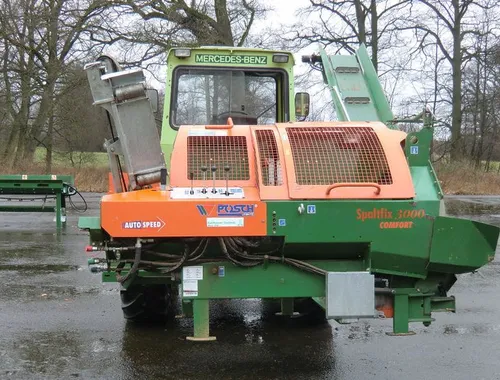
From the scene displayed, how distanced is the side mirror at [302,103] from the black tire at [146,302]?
7.38 ft

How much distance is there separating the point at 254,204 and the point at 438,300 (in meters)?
1.48

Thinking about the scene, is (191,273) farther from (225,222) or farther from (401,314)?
(401,314)

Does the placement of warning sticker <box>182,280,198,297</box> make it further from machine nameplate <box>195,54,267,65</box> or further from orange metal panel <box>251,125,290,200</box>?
machine nameplate <box>195,54,267,65</box>

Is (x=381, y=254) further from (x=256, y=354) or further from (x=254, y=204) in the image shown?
(x=256, y=354)

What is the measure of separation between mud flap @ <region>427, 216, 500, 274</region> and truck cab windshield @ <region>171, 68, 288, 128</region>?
2647mm

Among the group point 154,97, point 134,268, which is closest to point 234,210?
point 134,268

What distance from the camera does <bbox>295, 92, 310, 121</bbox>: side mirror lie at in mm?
6059

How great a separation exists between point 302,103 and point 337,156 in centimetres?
207

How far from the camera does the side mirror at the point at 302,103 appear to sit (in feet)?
19.9

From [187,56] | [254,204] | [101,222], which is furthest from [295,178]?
[187,56]

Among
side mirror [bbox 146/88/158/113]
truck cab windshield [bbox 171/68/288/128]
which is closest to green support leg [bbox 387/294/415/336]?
side mirror [bbox 146/88/158/113]

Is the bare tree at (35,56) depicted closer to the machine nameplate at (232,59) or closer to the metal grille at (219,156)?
the machine nameplate at (232,59)

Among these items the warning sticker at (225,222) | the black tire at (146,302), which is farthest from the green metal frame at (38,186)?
the warning sticker at (225,222)

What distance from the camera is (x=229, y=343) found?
5098 millimetres
